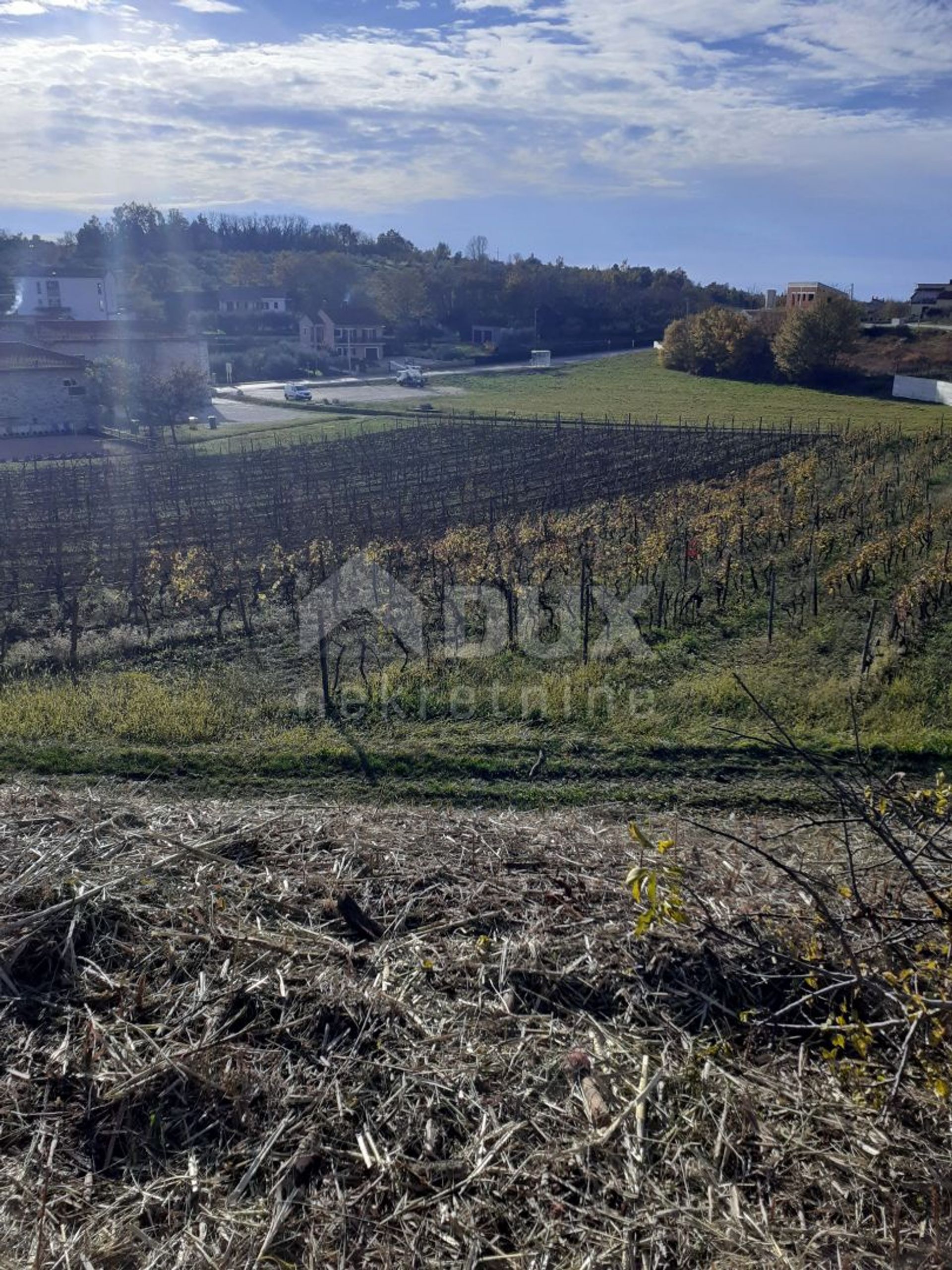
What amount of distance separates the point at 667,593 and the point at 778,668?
8.53 feet

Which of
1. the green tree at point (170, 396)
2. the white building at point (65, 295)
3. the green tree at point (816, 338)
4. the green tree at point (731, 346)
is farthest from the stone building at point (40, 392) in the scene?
the green tree at point (816, 338)

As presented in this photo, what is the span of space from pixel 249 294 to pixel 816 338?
36881 mm

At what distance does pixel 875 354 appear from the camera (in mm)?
38875

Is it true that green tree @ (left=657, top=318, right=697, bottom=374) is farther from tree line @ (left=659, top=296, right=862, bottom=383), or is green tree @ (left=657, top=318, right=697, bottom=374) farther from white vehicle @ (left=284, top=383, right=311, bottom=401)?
white vehicle @ (left=284, top=383, right=311, bottom=401)

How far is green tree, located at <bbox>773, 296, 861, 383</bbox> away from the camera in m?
36.6

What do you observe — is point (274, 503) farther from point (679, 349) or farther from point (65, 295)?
point (65, 295)

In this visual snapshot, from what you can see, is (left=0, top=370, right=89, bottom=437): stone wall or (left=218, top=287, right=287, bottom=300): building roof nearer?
(left=0, top=370, right=89, bottom=437): stone wall

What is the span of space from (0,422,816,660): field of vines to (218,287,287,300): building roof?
117 ft

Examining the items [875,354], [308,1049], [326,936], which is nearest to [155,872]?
[326,936]

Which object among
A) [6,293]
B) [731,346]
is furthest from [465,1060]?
[6,293]

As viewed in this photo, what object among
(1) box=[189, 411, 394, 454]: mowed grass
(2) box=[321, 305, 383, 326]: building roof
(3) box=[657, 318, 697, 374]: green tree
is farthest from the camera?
(2) box=[321, 305, 383, 326]: building roof

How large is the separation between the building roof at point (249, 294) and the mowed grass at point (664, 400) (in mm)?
22233

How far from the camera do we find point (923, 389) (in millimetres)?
33656

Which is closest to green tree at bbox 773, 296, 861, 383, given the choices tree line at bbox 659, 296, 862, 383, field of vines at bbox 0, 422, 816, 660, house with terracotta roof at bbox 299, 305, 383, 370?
tree line at bbox 659, 296, 862, 383
